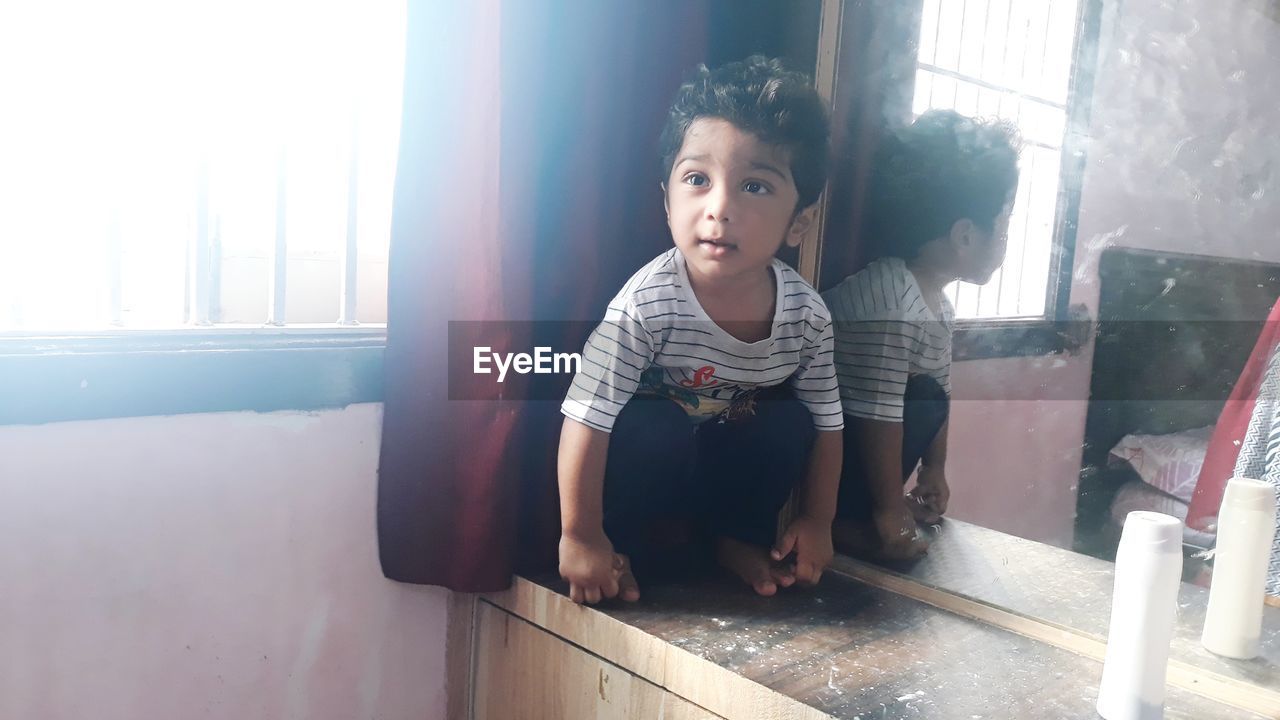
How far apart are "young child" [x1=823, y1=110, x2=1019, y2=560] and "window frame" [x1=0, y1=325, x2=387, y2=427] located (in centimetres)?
58

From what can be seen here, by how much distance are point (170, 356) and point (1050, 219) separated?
880mm

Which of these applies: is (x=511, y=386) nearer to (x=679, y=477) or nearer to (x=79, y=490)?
(x=679, y=477)

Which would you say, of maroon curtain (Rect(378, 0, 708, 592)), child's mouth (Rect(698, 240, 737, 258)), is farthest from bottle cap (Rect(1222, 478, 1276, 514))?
maroon curtain (Rect(378, 0, 708, 592))

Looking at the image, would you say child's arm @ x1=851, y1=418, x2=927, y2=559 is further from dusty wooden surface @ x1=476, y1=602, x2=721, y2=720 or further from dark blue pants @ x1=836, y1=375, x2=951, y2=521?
dusty wooden surface @ x1=476, y1=602, x2=721, y2=720

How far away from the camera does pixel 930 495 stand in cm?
102

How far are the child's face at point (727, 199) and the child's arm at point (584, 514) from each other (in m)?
0.22

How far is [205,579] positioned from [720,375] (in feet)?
1.92

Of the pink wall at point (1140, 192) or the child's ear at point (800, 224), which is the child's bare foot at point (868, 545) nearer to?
the pink wall at point (1140, 192)

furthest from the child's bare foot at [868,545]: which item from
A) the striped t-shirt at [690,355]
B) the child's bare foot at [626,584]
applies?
the child's bare foot at [626,584]

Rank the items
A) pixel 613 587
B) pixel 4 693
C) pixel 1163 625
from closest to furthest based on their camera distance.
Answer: pixel 1163 625 < pixel 4 693 < pixel 613 587

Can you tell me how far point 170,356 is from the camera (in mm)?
864

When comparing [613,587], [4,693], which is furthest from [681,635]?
[4,693]

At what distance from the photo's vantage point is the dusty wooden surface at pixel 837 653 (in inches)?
30.4

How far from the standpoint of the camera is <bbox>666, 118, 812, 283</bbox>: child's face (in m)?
0.93
